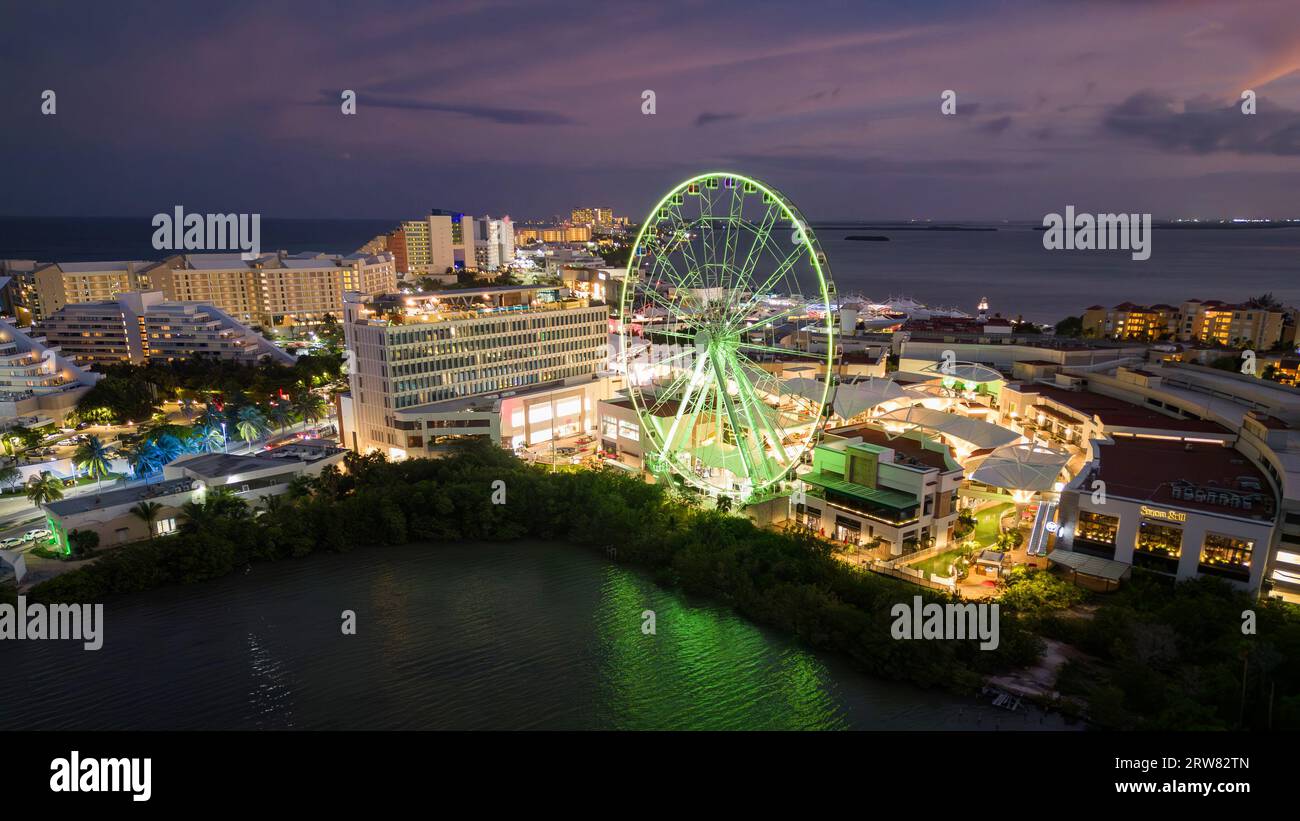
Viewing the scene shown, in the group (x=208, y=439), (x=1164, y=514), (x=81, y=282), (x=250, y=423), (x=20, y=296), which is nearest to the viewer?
(x=1164, y=514)

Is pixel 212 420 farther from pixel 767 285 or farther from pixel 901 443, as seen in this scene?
pixel 901 443

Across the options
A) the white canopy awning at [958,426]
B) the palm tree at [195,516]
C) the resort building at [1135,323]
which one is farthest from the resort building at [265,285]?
the resort building at [1135,323]

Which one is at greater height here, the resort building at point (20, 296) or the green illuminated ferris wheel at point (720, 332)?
the resort building at point (20, 296)

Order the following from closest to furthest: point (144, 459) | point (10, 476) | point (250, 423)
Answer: point (10, 476), point (144, 459), point (250, 423)

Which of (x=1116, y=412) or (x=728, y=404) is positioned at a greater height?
(x=728, y=404)

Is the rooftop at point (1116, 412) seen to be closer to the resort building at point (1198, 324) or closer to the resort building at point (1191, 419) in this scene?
the resort building at point (1191, 419)

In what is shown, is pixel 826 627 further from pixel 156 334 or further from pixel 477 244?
pixel 477 244

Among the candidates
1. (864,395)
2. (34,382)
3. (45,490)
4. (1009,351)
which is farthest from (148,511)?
(1009,351)
